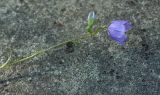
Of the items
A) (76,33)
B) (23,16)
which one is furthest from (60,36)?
(23,16)

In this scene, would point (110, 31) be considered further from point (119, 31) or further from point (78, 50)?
point (78, 50)

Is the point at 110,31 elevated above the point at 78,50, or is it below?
above

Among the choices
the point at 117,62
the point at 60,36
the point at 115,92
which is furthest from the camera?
the point at 60,36

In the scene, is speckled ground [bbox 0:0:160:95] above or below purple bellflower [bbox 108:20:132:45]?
below

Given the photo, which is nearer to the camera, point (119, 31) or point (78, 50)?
point (119, 31)

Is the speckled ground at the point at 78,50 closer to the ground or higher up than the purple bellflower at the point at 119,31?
closer to the ground

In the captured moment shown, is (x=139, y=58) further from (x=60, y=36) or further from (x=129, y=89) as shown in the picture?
(x=60, y=36)

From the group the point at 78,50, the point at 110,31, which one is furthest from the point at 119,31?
the point at 78,50

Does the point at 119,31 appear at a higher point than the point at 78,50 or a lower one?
higher
